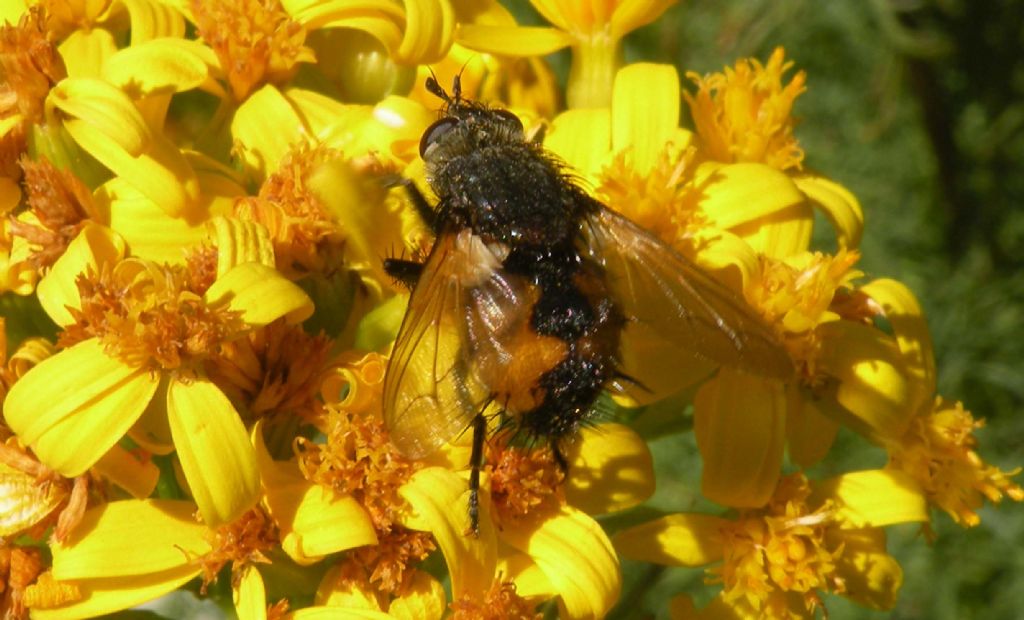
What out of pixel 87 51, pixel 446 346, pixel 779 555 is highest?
pixel 87 51

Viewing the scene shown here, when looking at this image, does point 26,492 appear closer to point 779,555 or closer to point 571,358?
point 571,358

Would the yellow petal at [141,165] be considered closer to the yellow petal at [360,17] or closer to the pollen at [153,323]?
the pollen at [153,323]

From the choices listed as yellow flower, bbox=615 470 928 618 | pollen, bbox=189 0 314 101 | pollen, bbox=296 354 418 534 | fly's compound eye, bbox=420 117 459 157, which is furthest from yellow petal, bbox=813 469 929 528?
pollen, bbox=189 0 314 101

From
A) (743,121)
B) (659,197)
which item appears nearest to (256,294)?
(659,197)

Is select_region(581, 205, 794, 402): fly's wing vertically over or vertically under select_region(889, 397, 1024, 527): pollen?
over

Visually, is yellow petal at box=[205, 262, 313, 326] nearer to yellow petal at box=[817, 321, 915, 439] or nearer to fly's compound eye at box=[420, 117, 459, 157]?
fly's compound eye at box=[420, 117, 459, 157]

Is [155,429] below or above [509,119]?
below
